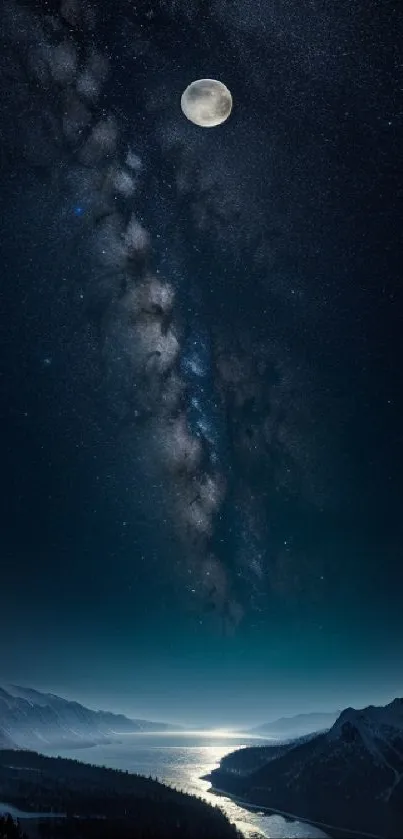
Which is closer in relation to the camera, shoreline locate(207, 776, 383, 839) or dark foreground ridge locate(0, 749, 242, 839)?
dark foreground ridge locate(0, 749, 242, 839)

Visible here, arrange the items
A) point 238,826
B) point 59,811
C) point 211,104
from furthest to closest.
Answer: point 59,811
point 238,826
point 211,104

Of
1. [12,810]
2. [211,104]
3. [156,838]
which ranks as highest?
[211,104]

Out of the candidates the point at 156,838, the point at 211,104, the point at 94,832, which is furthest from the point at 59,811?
the point at 211,104

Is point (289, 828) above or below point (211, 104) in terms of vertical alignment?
below

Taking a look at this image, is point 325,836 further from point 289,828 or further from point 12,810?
point 12,810

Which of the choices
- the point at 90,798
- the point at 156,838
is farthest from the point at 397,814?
the point at 90,798

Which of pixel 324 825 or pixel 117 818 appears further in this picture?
pixel 324 825

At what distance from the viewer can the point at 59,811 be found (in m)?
178

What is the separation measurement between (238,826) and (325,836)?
3037cm

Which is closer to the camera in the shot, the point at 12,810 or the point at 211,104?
the point at 211,104

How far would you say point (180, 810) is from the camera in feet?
547

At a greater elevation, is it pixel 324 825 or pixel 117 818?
pixel 117 818

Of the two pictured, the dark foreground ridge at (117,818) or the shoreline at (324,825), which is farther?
the shoreline at (324,825)

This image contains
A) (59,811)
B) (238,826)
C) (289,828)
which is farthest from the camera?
(59,811)
